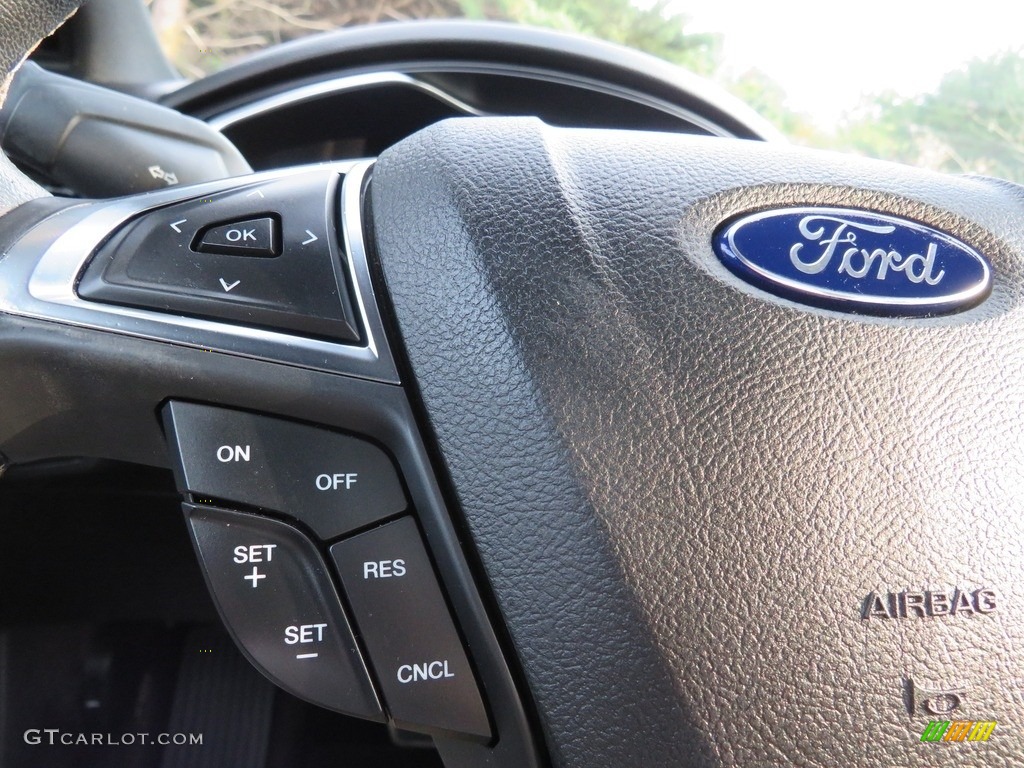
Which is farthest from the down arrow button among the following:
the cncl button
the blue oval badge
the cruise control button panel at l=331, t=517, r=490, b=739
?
the blue oval badge

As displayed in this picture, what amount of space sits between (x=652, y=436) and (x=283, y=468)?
275 mm

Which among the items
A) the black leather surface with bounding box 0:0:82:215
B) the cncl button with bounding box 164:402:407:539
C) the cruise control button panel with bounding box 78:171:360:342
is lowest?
the cncl button with bounding box 164:402:407:539

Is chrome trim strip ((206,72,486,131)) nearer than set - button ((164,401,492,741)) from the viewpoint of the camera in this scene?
No

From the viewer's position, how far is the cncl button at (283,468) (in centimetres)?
69

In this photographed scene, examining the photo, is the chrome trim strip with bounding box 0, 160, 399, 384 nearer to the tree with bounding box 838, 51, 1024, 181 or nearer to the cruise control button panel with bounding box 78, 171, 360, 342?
the cruise control button panel with bounding box 78, 171, 360, 342

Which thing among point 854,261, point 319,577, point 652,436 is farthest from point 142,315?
point 854,261

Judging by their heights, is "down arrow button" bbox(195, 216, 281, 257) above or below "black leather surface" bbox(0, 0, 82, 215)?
below

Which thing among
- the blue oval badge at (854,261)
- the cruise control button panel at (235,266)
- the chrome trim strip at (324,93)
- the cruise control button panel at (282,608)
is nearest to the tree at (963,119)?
the chrome trim strip at (324,93)

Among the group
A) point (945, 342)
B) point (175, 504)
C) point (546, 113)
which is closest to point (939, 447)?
point (945, 342)

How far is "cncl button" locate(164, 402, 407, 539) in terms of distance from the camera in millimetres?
693

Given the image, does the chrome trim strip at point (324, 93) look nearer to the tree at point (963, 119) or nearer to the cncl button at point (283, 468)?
the tree at point (963, 119)

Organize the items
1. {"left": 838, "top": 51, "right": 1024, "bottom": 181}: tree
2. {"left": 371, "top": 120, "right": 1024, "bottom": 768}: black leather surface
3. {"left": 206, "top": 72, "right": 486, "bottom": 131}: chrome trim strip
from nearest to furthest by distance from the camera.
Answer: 1. {"left": 371, "top": 120, "right": 1024, "bottom": 768}: black leather surface
2. {"left": 206, "top": 72, "right": 486, "bottom": 131}: chrome trim strip
3. {"left": 838, "top": 51, "right": 1024, "bottom": 181}: tree

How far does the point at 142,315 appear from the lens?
0.71 m

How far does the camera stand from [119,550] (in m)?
0.95
